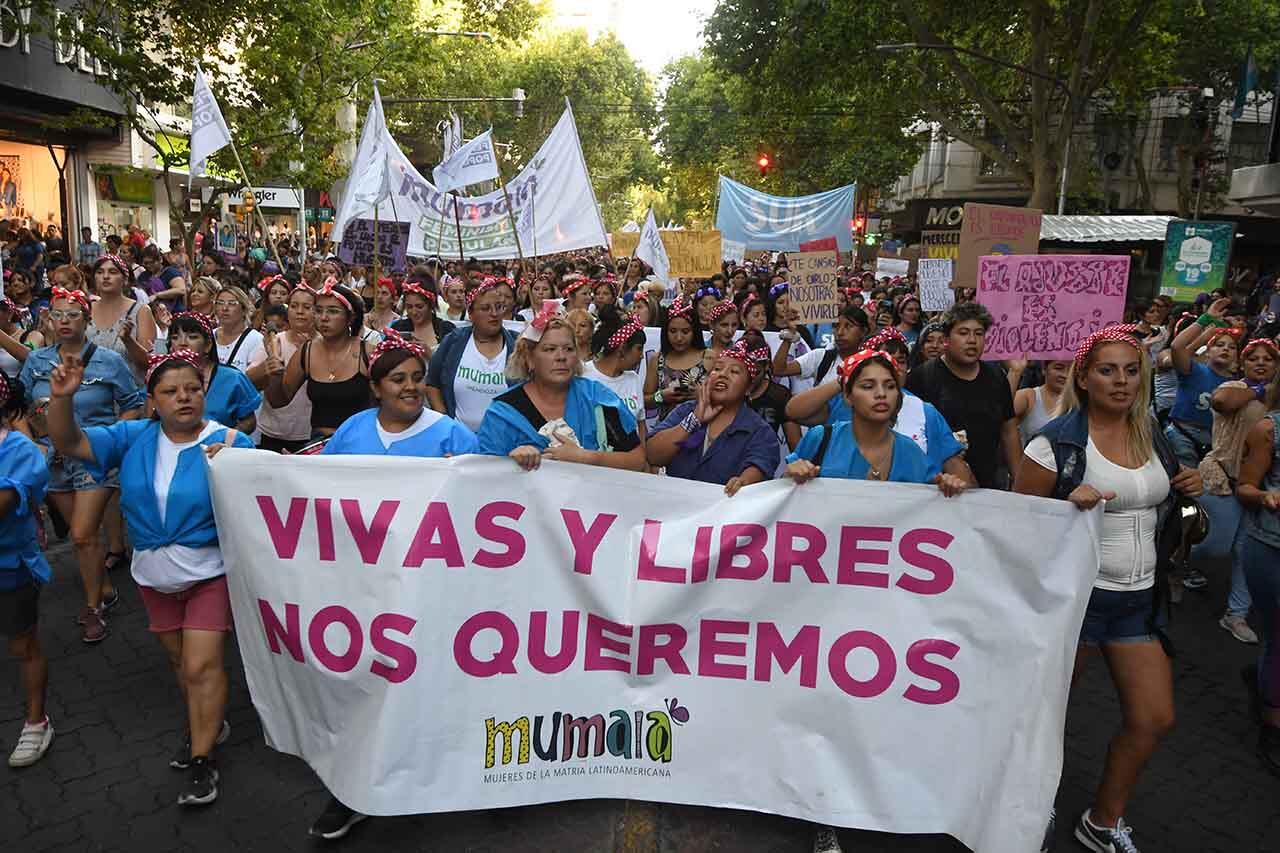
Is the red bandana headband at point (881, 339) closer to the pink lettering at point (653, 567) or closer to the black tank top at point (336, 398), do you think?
the pink lettering at point (653, 567)

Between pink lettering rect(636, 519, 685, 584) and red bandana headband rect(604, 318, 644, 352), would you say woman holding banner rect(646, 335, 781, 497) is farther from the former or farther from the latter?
red bandana headband rect(604, 318, 644, 352)

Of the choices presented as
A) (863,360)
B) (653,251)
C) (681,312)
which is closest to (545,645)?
(863,360)

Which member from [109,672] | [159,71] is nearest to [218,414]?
[109,672]

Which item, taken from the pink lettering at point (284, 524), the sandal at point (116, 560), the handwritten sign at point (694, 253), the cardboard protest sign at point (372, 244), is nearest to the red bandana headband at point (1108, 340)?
the pink lettering at point (284, 524)

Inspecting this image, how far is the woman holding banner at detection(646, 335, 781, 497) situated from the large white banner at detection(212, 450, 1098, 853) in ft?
1.47

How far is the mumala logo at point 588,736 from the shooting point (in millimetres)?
3559

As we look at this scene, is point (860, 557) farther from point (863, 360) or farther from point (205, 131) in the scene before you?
point (205, 131)

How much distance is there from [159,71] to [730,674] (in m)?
15.6

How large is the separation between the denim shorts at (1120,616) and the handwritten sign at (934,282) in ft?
24.7

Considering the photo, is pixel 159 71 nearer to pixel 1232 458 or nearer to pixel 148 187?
pixel 148 187

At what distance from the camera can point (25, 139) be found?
67.5ft

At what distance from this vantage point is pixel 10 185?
2084 cm

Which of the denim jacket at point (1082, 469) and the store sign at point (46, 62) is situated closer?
the denim jacket at point (1082, 469)

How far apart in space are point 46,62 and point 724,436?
63.2 feet
